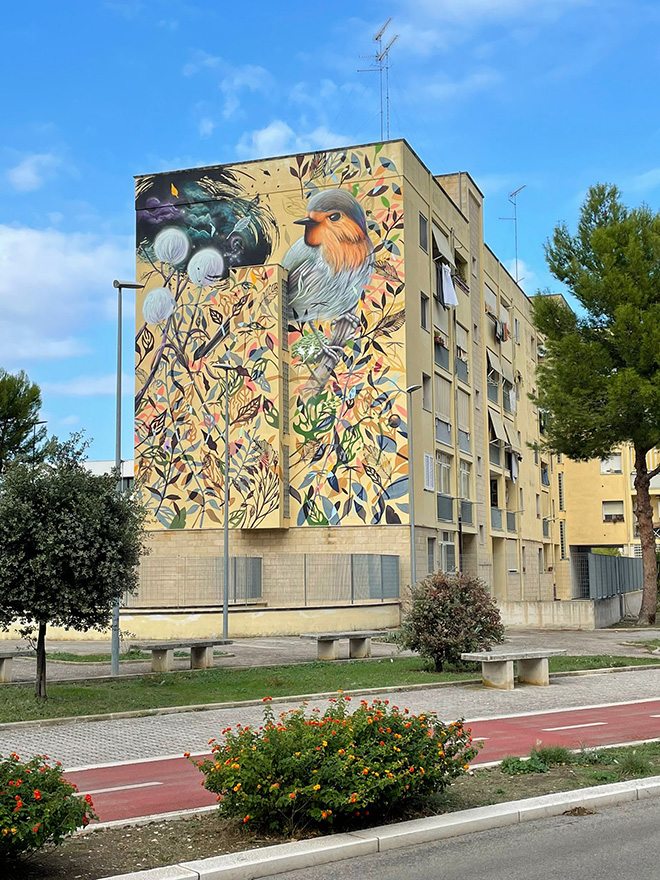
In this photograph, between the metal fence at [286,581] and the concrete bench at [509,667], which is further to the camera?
the metal fence at [286,581]

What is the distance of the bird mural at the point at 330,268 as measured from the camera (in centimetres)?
3716

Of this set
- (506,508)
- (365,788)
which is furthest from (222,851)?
(506,508)

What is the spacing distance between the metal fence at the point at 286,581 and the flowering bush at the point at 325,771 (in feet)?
82.7

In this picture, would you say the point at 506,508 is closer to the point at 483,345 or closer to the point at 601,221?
the point at 483,345

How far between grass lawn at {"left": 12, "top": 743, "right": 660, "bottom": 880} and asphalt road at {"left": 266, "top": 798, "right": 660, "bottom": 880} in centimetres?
52

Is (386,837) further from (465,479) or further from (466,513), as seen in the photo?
(465,479)

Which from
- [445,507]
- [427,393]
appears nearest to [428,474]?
[445,507]

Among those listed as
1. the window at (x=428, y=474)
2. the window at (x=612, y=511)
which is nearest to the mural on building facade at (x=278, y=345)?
the window at (x=428, y=474)

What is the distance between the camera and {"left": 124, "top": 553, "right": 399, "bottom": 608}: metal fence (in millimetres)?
33000

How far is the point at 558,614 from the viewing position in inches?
1341

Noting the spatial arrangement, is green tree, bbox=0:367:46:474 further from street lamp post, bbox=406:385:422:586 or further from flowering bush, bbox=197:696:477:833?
flowering bush, bbox=197:696:477:833

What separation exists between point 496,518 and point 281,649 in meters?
25.0

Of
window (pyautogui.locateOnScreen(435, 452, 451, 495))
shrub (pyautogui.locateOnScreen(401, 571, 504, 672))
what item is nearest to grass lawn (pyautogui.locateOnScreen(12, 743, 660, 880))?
shrub (pyautogui.locateOnScreen(401, 571, 504, 672))

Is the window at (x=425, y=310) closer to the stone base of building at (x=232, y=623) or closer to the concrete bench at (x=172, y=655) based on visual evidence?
the stone base of building at (x=232, y=623)
